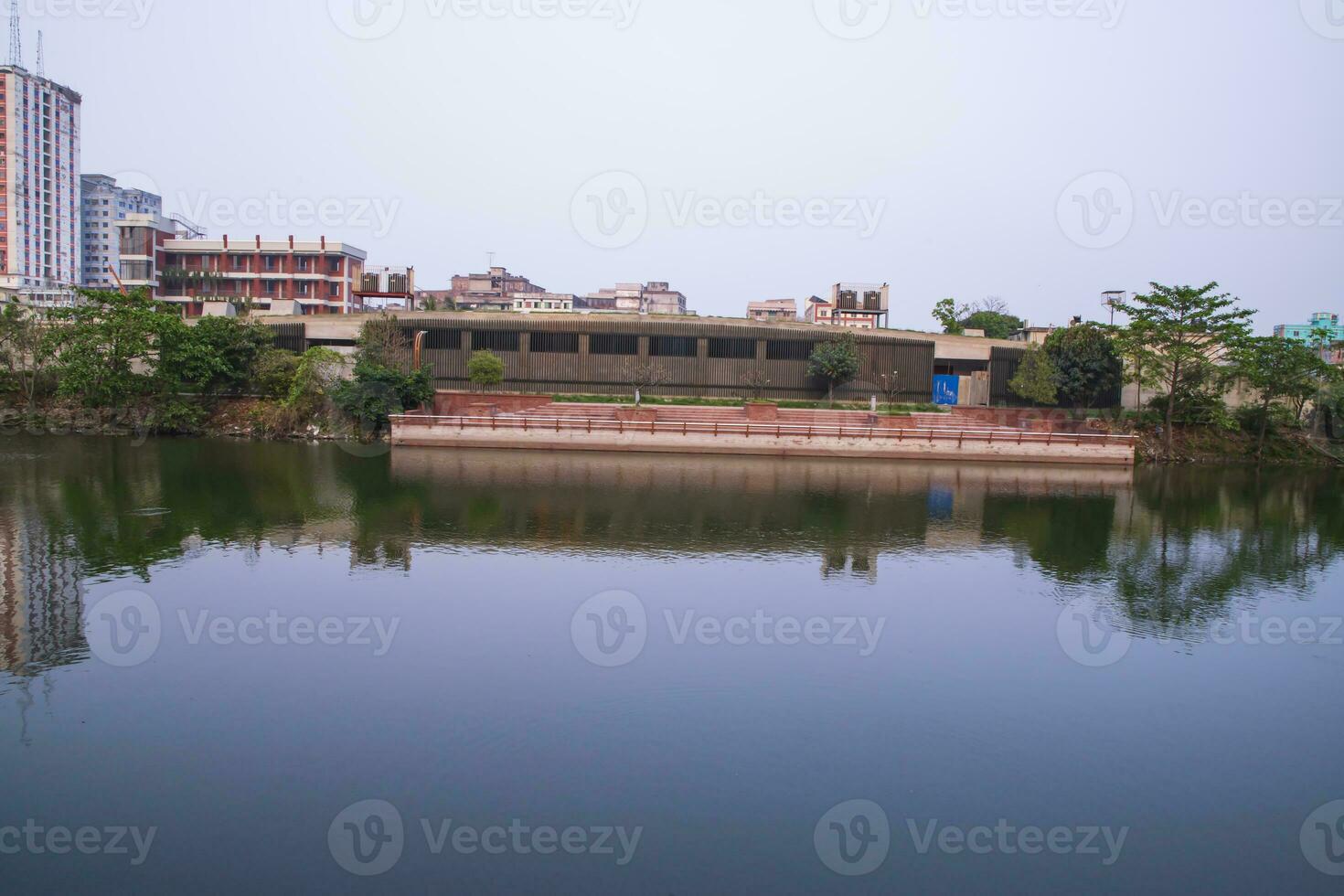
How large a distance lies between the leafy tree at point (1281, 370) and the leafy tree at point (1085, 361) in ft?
14.8

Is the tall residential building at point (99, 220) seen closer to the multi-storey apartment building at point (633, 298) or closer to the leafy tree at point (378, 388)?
the multi-storey apartment building at point (633, 298)

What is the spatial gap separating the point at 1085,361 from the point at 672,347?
690 inches

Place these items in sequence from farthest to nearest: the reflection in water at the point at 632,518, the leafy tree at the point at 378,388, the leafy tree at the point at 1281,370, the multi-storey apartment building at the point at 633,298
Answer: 1. the multi-storey apartment building at the point at 633,298
2. the leafy tree at the point at 1281,370
3. the leafy tree at the point at 378,388
4. the reflection in water at the point at 632,518

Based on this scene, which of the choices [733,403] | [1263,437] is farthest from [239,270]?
[1263,437]

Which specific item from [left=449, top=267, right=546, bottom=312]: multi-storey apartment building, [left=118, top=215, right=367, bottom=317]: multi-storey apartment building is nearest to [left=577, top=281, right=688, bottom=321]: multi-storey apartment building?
[left=449, top=267, right=546, bottom=312]: multi-storey apartment building

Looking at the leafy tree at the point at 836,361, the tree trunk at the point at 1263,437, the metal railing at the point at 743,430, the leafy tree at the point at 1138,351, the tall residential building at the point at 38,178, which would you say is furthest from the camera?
the tall residential building at the point at 38,178

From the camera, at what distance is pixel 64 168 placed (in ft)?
335

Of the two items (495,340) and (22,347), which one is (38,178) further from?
(495,340)

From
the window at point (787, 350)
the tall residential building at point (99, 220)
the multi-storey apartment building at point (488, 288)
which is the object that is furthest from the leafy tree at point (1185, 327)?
the tall residential building at point (99, 220)

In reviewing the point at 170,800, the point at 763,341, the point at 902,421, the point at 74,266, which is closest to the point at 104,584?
the point at 170,800

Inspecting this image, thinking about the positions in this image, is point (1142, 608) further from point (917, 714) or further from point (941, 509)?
point (941, 509)

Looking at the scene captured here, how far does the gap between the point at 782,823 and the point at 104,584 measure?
11.2 meters

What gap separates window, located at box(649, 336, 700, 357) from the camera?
134 feet

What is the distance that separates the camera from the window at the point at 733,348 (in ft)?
134
